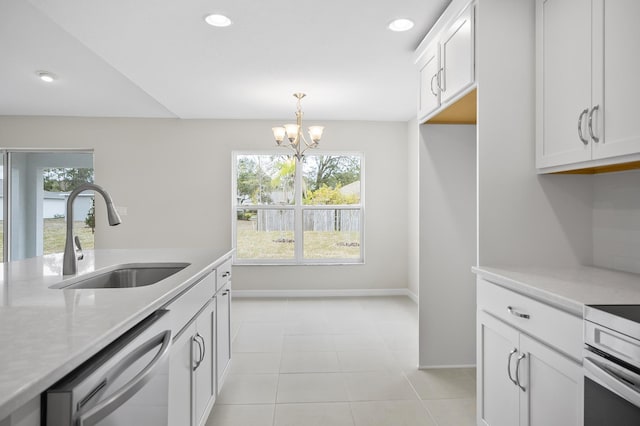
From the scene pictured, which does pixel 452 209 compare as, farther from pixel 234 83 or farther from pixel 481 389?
pixel 234 83

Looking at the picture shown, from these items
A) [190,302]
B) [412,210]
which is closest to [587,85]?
[190,302]

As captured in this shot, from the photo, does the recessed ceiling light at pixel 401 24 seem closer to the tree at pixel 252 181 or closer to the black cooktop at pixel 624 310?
the black cooktop at pixel 624 310

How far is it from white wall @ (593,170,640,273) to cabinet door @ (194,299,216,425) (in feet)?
6.65

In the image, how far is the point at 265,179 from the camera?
548 centimetres

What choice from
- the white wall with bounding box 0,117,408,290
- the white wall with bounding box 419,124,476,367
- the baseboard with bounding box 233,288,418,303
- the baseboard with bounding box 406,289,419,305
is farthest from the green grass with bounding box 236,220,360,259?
the white wall with bounding box 419,124,476,367

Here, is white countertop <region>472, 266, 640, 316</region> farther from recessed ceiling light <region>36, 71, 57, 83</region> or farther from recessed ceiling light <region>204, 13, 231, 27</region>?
recessed ceiling light <region>36, 71, 57, 83</region>

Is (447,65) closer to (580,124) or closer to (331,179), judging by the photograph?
(580,124)

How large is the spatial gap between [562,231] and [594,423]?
1107mm

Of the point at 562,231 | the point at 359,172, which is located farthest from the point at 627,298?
the point at 359,172

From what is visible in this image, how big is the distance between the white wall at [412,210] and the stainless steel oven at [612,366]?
148 inches

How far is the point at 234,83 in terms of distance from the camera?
12.5ft

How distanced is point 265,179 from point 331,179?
917 mm

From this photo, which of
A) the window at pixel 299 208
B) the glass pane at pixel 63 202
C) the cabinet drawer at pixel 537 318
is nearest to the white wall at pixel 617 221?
the cabinet drawer at pixel 537 318

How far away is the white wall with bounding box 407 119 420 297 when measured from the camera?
4992mm
